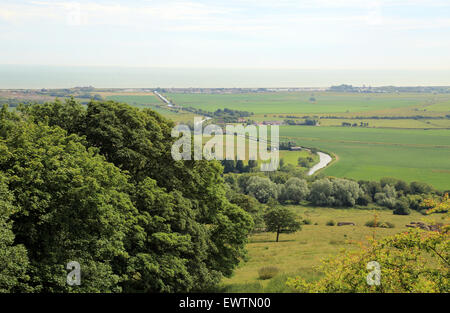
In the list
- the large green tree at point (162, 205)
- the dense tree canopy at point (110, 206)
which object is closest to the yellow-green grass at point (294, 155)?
the large green tree at point (162, 205)

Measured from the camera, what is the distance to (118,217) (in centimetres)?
2184

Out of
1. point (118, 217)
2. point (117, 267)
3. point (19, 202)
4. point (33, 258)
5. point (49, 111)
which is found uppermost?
point (49, 111)

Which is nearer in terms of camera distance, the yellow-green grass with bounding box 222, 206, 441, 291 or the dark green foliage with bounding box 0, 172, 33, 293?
the dark green foliage with bounding box 0, 172, 33, 293

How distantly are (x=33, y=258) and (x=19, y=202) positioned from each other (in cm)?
289

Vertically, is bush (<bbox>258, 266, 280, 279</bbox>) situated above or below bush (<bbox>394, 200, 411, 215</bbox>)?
above

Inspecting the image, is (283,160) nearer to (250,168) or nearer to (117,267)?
(250,168)

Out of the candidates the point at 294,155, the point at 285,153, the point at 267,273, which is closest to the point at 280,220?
the point at 267,273

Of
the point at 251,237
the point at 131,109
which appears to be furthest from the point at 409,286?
the point at 251,237

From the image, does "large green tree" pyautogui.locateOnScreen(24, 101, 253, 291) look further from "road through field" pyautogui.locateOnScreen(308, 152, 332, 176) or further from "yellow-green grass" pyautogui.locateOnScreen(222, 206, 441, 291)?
"road through field" pyautogui.locateOnScreen(308, 152, 332, 176)

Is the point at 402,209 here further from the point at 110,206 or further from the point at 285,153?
the point at 110,206

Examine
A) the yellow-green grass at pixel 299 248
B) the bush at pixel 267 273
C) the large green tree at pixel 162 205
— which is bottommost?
the yellow-green grass at pixel 299 248

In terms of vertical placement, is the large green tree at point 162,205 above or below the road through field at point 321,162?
above

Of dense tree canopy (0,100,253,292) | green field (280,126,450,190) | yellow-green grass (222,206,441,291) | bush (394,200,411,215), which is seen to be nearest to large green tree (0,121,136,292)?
dense tree canopy (0,100,253,292)

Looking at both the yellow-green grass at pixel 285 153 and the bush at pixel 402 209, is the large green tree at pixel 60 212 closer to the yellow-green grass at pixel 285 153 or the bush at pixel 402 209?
the bush at pixel 402 209
